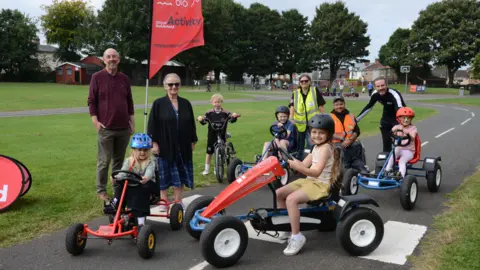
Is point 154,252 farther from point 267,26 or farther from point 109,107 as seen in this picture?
point 267,26

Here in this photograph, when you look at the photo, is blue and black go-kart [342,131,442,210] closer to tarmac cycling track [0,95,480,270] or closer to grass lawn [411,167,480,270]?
tarmac cycling track [0,95,480,270]

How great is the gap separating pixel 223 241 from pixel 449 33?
7028 cm

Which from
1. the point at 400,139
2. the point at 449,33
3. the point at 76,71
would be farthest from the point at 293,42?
the point at 400,139

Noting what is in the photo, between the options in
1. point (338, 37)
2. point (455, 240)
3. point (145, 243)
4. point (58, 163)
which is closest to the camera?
point (145, 243)

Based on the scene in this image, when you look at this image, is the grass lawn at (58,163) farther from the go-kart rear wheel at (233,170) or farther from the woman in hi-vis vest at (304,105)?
the woman in hi-vis vest at (304,105)

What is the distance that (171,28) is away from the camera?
23.0 ft

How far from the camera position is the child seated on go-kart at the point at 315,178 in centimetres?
461

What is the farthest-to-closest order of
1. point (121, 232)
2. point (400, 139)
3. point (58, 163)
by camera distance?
point (58, 163) < point (400, 139) < point (121, 232)

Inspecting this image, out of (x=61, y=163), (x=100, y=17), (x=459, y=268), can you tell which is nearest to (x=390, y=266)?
(x=459, y=268)

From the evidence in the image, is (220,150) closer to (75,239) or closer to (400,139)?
(400,139)

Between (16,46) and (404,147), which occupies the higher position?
(16,46)

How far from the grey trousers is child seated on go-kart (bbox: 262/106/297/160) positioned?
273 centimetres

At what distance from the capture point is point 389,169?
7344 millimetres

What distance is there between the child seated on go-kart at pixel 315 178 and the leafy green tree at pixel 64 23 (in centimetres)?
8482
